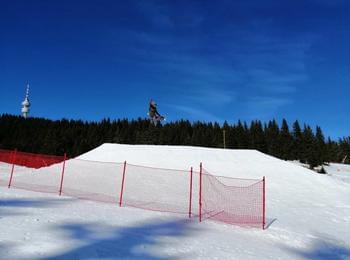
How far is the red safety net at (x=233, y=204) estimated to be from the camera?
13.6m

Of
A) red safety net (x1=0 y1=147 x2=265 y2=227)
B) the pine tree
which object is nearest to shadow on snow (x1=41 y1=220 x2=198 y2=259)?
red safety net (x1=0 y1=147 x2=265 y2=227)

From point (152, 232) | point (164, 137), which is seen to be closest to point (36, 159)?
point (152, 232)

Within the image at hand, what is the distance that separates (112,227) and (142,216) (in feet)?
8.41

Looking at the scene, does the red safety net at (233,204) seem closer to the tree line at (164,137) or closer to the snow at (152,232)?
the snow at (152,232)

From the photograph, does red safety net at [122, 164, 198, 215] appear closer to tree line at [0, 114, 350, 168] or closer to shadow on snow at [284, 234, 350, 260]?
shadow on snow at [284, 234, 350, 260]

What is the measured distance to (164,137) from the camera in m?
94.8

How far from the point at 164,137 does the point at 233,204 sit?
3077 inches

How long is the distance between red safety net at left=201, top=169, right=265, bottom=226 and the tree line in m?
54.6

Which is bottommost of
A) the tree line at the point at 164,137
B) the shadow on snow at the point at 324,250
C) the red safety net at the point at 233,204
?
the shadow on snow at the point at 324,250

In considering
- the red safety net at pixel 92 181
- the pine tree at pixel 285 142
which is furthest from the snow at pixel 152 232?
the pine tree at pixel 285 142

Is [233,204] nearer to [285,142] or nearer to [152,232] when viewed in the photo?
[152,232]

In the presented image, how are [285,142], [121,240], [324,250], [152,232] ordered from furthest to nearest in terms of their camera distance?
[285,142], [324,250], [152,232], [121,240]

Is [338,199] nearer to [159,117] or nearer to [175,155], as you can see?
[175,155]

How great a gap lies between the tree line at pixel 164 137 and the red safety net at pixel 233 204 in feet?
179
